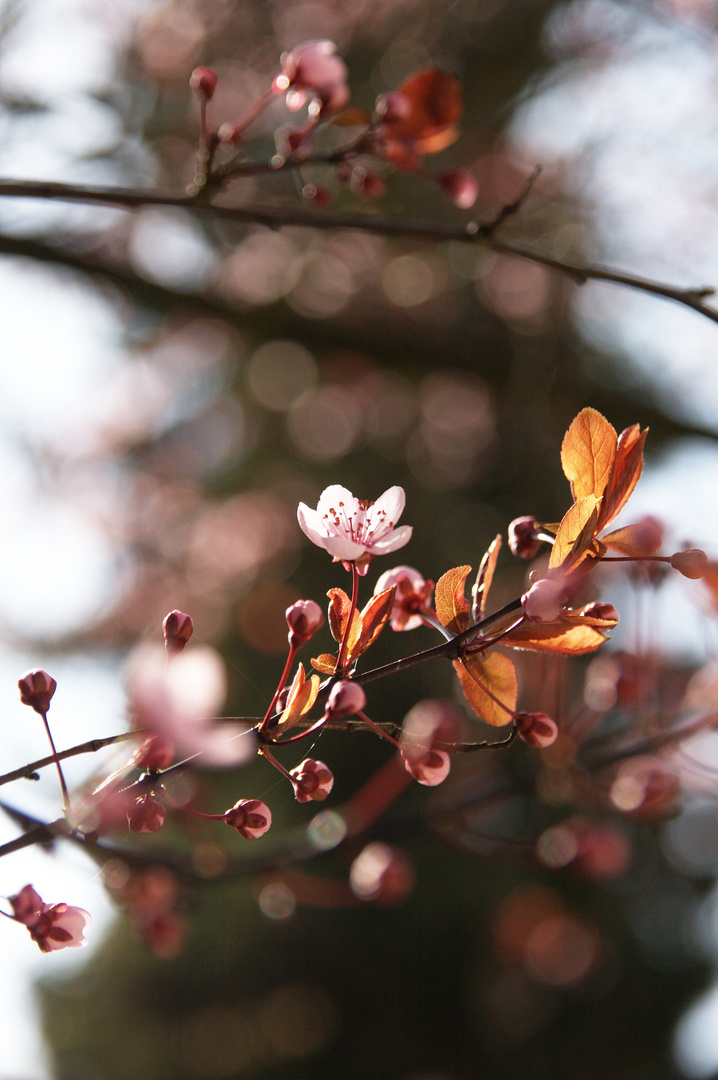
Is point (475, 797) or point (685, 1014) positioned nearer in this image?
point (475, 797)

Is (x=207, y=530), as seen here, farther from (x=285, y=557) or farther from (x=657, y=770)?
(x=657, y=770)

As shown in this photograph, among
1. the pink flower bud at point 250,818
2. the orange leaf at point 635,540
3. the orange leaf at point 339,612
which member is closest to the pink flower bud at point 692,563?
the orange leaf at point 635,540

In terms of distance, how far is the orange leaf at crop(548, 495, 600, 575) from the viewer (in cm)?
46

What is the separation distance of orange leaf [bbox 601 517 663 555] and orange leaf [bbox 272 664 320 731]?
0.73ft

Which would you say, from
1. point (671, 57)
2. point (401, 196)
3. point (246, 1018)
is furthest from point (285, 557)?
point (671, 57)

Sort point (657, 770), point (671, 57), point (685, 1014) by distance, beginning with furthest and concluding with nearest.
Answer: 1. point (685, 1014)
2. point (671, 57)
3. point (657, 770)

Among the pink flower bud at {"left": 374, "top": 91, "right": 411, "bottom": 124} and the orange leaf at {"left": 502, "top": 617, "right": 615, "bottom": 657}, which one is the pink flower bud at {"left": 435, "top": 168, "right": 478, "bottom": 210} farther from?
the orange leaf at {"left": 502, "top": 617, "right": 615, "bottom": 657}

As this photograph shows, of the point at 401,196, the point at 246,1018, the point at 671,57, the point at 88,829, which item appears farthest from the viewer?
the point at 246,1018

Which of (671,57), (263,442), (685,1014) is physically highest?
(671,57)

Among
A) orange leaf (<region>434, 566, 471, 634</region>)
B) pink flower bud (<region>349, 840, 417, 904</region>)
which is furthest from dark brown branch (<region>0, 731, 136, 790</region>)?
pink flower bud (<region>349, 840, 417, 904</region>)

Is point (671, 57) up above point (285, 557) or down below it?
above

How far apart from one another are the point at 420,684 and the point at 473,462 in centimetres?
94

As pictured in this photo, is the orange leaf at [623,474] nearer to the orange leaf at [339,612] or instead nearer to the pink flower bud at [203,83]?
the orange leaf at [339,612]

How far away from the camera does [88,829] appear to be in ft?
1.62
